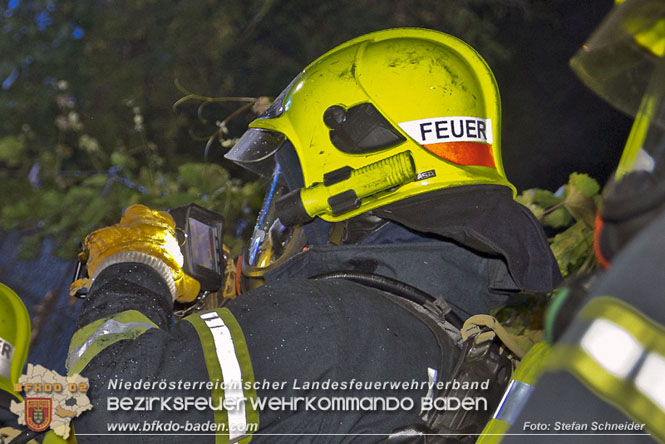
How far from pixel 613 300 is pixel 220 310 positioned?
951 millimetres

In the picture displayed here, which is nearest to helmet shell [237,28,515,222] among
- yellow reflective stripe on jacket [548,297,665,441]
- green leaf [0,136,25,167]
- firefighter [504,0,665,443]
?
firefighter [504,0,665,443]

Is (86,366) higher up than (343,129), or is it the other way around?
(343,129)

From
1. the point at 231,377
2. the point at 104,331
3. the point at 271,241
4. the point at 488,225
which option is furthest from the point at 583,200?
the point at 104,331

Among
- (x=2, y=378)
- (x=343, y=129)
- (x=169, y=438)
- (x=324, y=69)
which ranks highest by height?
(x=324, y=69)

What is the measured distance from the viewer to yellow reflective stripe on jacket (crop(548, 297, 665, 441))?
0.78 metres

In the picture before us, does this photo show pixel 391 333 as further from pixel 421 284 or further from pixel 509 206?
pixel 509 206

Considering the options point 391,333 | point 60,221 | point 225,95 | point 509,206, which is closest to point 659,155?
point 391,333

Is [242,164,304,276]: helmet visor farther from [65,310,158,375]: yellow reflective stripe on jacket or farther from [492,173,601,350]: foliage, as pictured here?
[492,173,601,350]: foliage

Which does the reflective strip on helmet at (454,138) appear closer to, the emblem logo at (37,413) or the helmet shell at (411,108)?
the helmet shell at (411,108)

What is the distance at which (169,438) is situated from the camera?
141 cm

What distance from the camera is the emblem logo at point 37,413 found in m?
1.49

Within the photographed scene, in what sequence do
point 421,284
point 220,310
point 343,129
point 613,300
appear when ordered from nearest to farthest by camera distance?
point 613,300, point 220,310, point 421,284, point 343,129

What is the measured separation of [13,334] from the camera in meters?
2.40

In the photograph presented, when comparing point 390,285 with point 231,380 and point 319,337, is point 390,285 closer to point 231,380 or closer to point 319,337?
point 319,337
